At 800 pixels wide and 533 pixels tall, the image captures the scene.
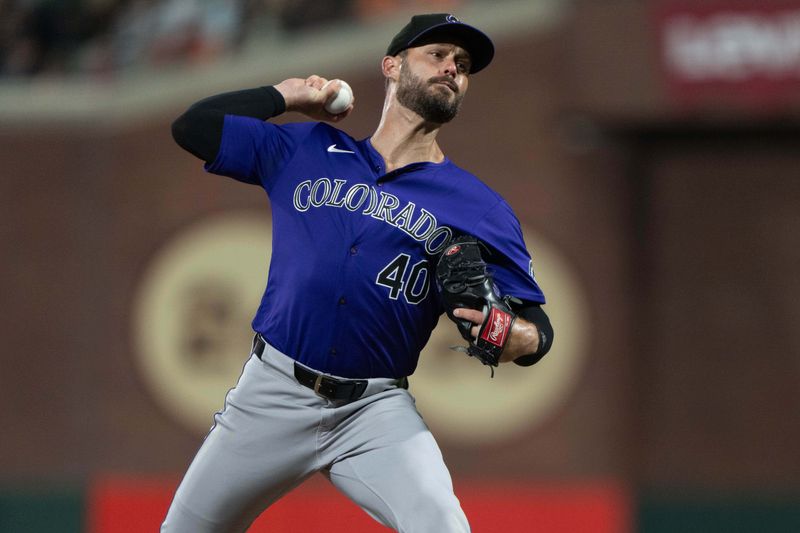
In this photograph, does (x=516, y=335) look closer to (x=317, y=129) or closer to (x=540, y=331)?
(x=540, y=331)

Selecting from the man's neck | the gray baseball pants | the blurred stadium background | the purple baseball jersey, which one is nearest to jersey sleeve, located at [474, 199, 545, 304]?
the purple baseball jersey

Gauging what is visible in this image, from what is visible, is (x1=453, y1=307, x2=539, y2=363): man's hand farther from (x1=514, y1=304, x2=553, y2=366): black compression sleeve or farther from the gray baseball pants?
the gray baseball pants

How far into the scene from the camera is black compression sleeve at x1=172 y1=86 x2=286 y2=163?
3.94 metres

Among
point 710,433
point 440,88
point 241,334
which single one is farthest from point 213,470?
point 710,433

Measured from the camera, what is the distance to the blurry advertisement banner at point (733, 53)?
28.0 ft

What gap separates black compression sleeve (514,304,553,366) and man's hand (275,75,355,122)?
889 mm

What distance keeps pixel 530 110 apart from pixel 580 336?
1660 millimetres

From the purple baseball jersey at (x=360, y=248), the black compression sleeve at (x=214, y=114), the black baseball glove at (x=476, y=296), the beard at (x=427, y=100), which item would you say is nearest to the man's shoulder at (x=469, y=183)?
the purple baseball jersey at (x=360, y=248)

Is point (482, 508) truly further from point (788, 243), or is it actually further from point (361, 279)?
point (361, 279)

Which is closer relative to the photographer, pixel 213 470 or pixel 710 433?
pixel 213 470

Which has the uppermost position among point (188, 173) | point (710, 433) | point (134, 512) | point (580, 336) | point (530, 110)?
point (530, 110)

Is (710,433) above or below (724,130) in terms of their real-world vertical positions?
below

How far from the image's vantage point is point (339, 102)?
13.3 feet

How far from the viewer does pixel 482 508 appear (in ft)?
29.3
